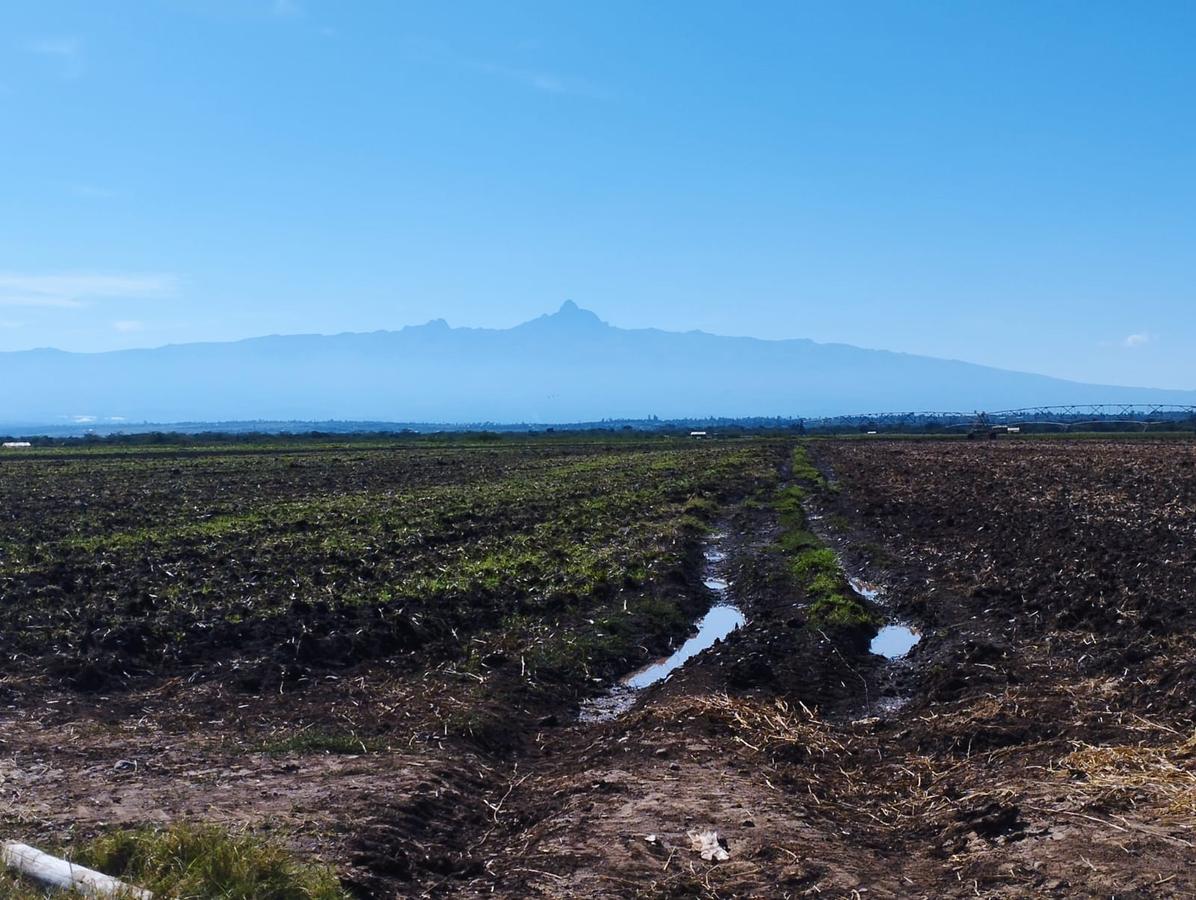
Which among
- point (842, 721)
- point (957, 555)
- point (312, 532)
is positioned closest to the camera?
point (842, 721)

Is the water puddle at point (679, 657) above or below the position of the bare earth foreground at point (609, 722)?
below

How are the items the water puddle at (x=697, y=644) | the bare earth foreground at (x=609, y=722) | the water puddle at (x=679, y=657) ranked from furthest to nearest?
the water puddle at (x=697, y=644)
the water puddle at (x=679, y=657)
the bare earth foreground at (x=609, y=722)

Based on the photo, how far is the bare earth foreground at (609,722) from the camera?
626 centimetres

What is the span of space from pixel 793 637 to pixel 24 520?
21245 millimetres

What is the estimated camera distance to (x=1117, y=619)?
39.7 ft

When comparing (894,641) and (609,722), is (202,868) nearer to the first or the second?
(609,722)

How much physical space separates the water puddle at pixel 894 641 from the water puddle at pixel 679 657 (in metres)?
1.98

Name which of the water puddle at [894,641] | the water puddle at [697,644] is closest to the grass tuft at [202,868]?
the water puddle at [697,644]

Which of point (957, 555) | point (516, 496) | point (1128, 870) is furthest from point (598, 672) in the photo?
point (516, 496)

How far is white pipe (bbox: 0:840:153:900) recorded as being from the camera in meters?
5.02

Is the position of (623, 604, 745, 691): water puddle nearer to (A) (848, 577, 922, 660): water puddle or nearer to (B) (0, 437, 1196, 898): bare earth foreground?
(B) (0, 437, 1196, 898): bare earth foreground

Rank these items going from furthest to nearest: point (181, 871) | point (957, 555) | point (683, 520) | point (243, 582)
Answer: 1. point (683, 520)
2. point (957, 555)
3. point (243, 582)
4. point (181, 871)

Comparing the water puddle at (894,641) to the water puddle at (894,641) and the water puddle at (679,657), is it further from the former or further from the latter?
the water puddle at (679,657)

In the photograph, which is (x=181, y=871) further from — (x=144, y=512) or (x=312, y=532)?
(x=144, y=512)
